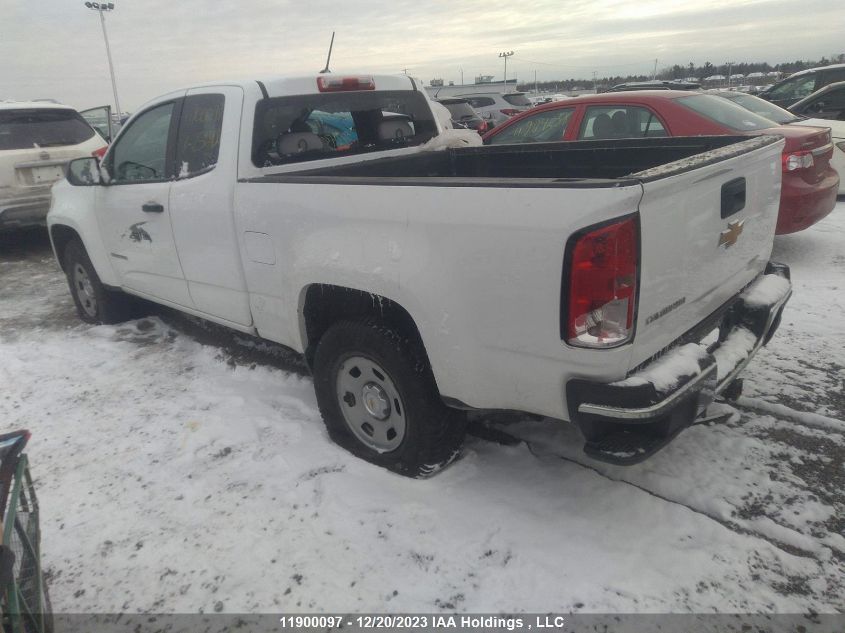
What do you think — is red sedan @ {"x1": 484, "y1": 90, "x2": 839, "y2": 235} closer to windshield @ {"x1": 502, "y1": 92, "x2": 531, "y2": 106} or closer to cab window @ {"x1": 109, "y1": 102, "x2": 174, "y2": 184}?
cab window @ {"x1": 109, "y1": 102, "x2": 174, "y2": 184}

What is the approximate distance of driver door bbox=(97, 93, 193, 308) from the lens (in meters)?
3.86

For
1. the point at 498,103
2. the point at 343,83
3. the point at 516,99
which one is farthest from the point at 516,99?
the point at 343,83

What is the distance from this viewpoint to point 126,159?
4301mm

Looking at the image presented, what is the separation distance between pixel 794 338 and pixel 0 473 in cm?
453

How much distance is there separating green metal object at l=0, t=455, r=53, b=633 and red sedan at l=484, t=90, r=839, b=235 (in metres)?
5.43

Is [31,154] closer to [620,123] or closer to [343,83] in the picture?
[343,83]

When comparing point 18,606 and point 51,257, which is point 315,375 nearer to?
point 18,606

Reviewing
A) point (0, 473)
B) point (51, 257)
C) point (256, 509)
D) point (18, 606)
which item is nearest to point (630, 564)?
point (256, 509)

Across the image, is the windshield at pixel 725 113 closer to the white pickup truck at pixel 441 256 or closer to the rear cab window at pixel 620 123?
the rear cab window at pixel 620 123

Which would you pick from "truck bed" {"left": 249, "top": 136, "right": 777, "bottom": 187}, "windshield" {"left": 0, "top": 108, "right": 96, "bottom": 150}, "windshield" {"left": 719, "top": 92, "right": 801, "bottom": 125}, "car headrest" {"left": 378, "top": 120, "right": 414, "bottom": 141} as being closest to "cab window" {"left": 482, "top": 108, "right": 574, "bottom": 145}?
"windshield" {"left": 719, "top": 92, "right": 801, "bottom": 125}

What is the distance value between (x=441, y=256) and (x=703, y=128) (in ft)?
13.7

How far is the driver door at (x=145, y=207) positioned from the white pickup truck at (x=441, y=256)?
2 centimetres

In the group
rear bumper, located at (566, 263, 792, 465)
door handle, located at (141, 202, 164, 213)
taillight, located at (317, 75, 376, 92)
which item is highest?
taillight, located at (317, 75, 376, 92)

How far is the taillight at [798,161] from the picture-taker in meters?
5.23
